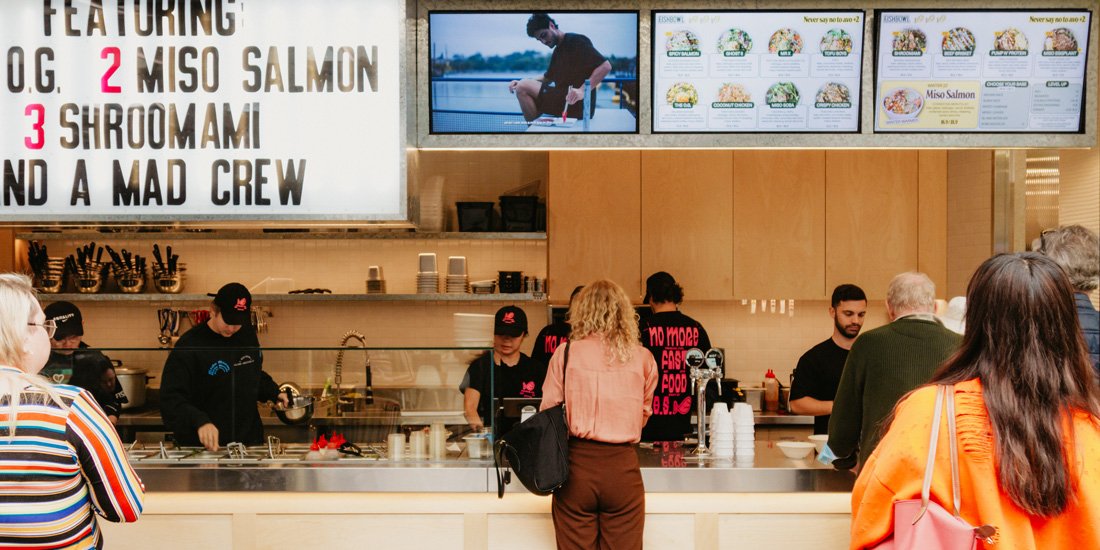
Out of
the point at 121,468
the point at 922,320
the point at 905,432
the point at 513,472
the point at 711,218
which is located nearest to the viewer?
the point at 905,432

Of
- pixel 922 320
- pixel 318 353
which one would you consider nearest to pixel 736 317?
pixel 922 320

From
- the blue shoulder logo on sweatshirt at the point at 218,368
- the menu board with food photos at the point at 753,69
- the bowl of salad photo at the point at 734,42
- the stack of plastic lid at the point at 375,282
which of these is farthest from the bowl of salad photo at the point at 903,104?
the stack of plastic lid at the point at 375,282

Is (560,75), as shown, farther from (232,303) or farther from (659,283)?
(232,303)

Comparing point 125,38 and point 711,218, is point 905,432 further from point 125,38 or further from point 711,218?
point 711,218

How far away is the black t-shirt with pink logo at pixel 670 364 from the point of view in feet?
15.0

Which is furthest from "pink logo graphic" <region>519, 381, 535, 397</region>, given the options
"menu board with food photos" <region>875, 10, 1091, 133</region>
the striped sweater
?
the striped sweater

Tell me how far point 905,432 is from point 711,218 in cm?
473

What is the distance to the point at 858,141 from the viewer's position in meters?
3.00

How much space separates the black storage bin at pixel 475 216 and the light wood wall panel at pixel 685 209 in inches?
42.4

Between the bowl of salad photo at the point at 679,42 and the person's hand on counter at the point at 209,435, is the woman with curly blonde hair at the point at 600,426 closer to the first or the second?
the bowl of salad photo at the point at 679,42

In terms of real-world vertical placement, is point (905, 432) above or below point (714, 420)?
above

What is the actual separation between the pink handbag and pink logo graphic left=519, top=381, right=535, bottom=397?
304 centimetres

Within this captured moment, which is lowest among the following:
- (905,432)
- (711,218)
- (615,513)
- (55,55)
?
(615,513)

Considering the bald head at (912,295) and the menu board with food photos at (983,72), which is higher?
the menu board with food photos at (983,72)
